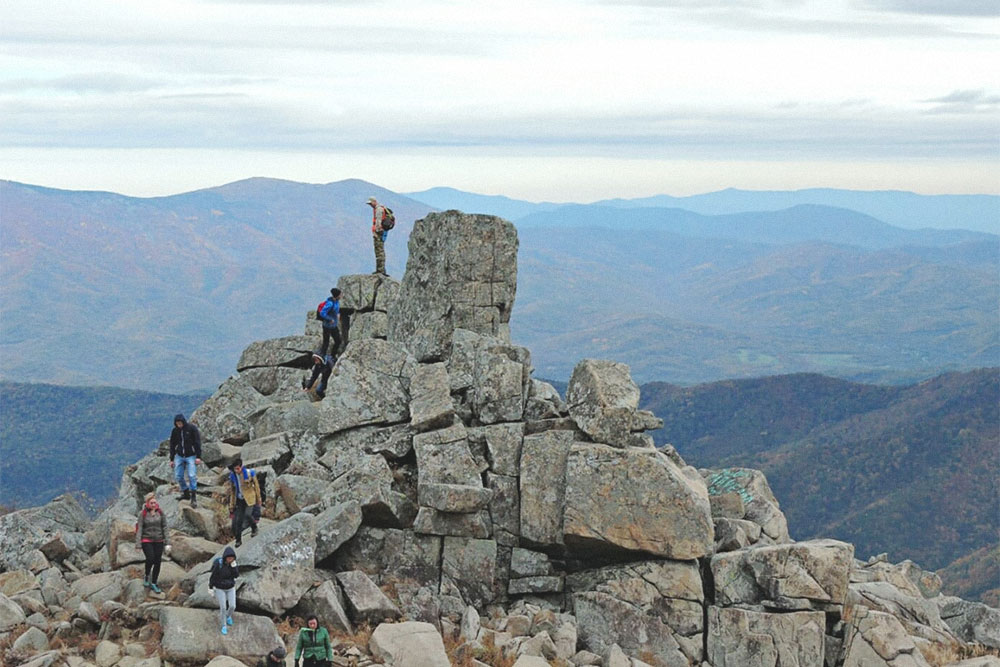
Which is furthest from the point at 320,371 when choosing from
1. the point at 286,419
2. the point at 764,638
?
the point at 764,638

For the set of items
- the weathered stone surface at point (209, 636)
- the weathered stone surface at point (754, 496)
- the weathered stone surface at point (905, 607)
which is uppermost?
the weathered stone surface at point (209, 636)

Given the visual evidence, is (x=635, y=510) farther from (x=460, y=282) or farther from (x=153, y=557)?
(x=153, y=557)

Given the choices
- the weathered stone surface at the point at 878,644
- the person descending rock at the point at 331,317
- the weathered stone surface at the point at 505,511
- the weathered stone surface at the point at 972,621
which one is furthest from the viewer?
the person descending rock at the point at 331,317

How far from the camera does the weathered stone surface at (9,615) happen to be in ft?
98.2

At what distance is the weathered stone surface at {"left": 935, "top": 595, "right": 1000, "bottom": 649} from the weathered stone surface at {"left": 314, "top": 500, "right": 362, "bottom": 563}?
24236 millimetres

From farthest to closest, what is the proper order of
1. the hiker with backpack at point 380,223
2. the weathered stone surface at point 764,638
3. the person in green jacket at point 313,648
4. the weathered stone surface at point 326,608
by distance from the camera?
the hiker with backpack at point 380,223, the weathered stone surface at point 764,638, the weathered stone surface at point 326,608, the person in green jacket at point 313,648

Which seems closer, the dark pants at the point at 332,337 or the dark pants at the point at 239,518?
the dark pants at the point at 239,518

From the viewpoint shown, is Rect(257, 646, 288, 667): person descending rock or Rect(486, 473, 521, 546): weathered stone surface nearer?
Rect(257, 646, 288, 667): person descending rock

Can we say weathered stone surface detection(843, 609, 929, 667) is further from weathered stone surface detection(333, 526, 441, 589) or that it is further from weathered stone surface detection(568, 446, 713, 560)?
weathered stone surface detection(333, 526, 441, 589)

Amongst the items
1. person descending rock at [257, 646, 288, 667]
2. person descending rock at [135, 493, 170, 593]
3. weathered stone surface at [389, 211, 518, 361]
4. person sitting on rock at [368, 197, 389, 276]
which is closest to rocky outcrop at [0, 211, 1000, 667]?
person descending rock at [135, 493, 170, 593]

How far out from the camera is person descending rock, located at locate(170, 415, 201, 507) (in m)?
35.9

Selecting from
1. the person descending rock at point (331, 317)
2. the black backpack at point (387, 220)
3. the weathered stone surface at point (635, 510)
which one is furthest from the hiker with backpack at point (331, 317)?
the weathered stone surface at point (635, 510)

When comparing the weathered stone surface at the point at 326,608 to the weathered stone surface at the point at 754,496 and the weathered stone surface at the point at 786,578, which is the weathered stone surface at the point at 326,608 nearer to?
the weathered stone surface at the point at 786,578

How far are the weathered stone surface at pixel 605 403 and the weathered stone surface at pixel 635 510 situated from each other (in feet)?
3.67
